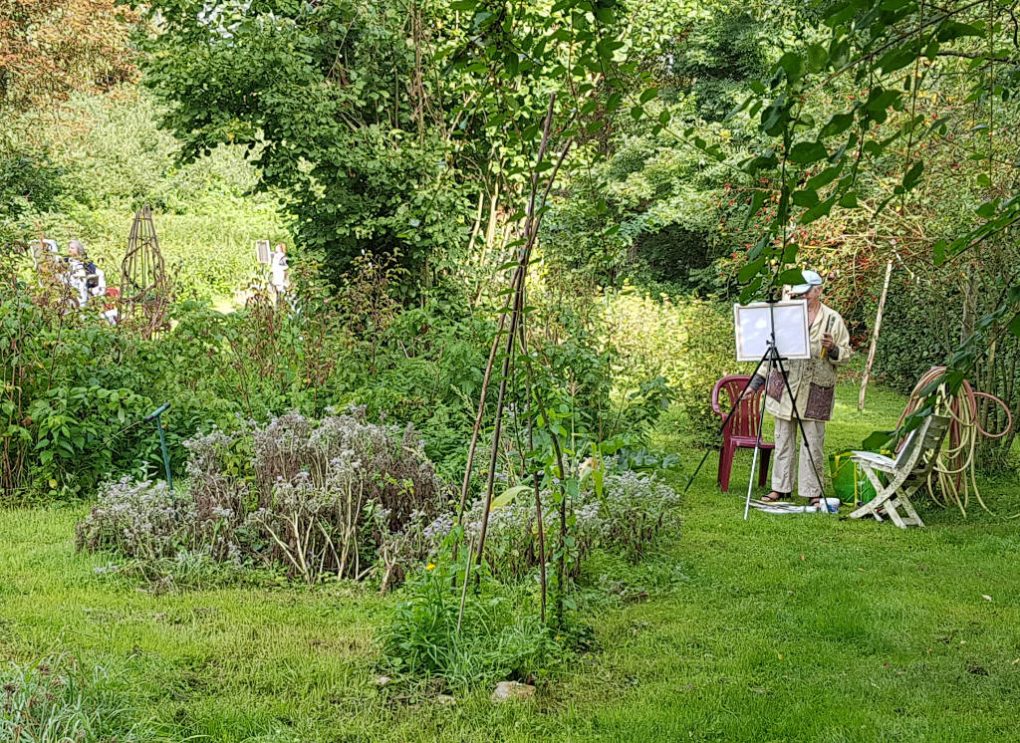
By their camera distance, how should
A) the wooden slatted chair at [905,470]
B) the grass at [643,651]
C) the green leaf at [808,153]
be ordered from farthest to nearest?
1. the wooden slatted chair at [905,470]
2. the grass at [643,651]
3. the green leaf at [808,153]

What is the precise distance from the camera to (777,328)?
7.14 m

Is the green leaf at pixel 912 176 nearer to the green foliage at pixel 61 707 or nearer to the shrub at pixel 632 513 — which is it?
the green foliage at pixel 61 707

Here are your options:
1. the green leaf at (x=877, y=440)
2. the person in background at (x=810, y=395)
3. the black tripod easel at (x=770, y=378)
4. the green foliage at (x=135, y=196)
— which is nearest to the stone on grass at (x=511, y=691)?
the green leaf at (x=877, y=440)

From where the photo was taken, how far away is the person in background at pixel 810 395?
7.42 m

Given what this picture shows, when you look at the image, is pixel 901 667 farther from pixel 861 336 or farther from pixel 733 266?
pixel 861 336

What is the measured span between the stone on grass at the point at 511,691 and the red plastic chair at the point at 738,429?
14.4ft

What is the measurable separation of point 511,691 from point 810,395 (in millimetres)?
4370

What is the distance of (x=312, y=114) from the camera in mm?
9305

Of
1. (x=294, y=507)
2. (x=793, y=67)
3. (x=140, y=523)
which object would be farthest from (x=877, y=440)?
(x=140, y=523)

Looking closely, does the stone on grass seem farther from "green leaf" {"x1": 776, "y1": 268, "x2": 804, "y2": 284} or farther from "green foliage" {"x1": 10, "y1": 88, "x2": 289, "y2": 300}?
"green foliage" {"x1": 10, "y1": 88, "x2": 289, "y2": 300}

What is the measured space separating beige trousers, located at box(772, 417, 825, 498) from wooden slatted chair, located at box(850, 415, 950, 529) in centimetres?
38

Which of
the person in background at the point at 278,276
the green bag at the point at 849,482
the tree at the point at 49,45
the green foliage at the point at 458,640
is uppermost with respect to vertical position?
the tree at the point at 49,45

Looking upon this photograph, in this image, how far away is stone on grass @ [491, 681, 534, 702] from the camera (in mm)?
3787

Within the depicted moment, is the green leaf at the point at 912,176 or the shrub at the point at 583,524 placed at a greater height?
the green leaf at the point at 912,176
